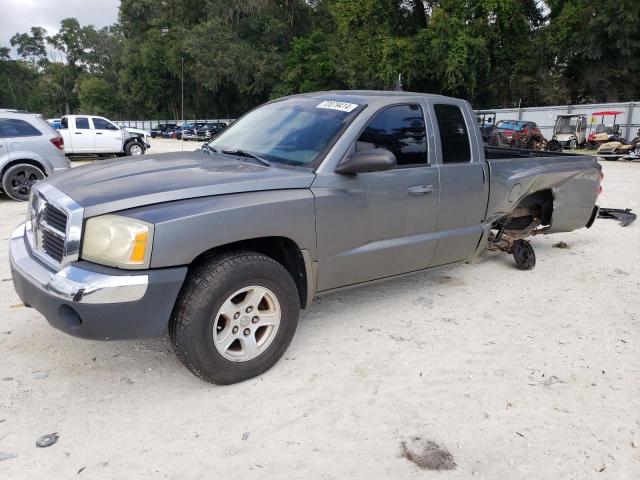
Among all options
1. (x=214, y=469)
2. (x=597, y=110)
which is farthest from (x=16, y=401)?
(x=597, y=110)

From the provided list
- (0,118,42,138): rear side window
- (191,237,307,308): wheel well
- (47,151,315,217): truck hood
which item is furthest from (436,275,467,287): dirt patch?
(0,118,42,138): rear side window

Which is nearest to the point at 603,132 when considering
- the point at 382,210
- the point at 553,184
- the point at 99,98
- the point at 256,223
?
the point at 553,184

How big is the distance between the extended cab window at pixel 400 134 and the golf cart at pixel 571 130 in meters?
23.9

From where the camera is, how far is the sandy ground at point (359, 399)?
2453 millimetres

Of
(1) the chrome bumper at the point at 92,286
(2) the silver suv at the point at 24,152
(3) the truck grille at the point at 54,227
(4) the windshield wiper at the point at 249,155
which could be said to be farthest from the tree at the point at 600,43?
(1) the chrome bumper at the point at 92,286

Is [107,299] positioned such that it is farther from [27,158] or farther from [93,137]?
[93,137]

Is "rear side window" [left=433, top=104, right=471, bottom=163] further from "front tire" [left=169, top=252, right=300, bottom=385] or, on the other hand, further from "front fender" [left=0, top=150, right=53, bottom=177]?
"front fender" [left=0, top=150, right=53, bottom=177]

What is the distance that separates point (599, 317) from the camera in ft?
13.9

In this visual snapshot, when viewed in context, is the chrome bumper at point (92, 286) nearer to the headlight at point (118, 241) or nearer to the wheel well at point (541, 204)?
the headlight at point (118, 241)

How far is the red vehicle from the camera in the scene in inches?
840

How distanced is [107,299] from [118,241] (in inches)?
12.1

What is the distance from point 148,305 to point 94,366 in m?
1.00

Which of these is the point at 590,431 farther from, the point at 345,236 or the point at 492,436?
the point at 345,236

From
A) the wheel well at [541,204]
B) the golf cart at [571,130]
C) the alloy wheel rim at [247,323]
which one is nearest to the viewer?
the alloy wheel rim at [247,323]
